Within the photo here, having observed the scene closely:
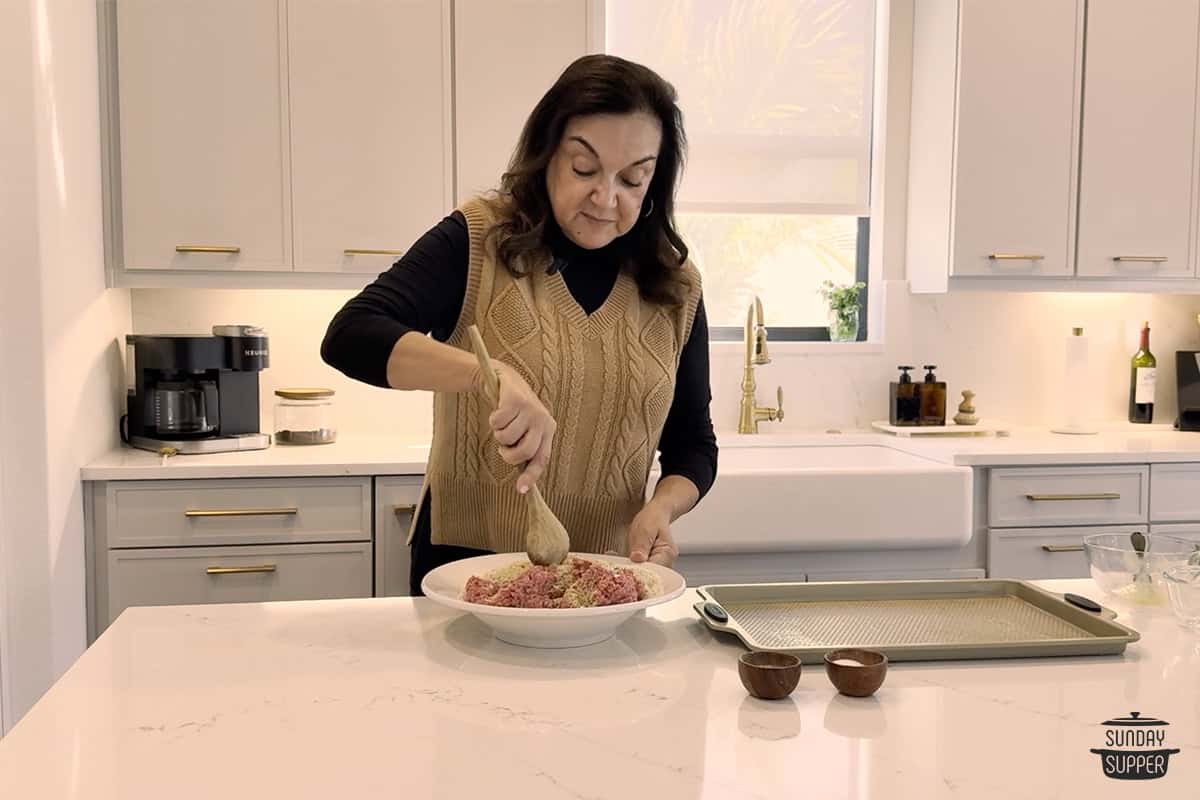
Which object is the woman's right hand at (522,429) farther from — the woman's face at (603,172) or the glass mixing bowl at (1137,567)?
the glass mixing bowl at (1137,567)

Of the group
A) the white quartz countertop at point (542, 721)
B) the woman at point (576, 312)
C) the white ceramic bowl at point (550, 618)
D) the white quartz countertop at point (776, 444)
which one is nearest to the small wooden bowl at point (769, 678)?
the white quartz countertop at point (542, 721)

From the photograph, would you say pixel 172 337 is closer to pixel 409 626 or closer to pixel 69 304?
pixel 69 304

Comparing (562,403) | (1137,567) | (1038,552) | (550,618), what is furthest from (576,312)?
(1038,552)

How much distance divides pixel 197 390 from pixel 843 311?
6.27ft

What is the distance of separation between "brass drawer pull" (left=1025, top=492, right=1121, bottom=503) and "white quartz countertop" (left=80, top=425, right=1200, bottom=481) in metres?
0.09

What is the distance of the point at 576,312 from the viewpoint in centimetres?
178

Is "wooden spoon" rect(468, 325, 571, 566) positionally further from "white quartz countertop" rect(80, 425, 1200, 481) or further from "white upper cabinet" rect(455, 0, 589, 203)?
"white upper cabinet" rect(455, 0, 589, 203)

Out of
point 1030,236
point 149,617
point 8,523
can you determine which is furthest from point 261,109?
point 1030,236

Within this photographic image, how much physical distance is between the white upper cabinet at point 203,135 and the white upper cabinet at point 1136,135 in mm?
2226

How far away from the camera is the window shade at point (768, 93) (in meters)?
3.46

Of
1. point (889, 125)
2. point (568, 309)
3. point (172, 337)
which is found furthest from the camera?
point (889, 125)

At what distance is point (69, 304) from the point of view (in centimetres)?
258

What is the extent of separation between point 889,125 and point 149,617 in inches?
108

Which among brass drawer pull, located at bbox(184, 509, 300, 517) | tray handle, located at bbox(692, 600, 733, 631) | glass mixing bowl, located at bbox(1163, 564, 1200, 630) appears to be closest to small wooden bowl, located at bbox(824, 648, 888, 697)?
tray handle, located at bbox(692, 600, 733, 631)
